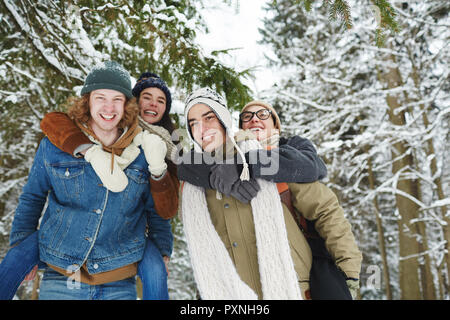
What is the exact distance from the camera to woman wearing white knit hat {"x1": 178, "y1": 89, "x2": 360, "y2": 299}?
1.88 metres

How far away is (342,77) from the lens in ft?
30.2

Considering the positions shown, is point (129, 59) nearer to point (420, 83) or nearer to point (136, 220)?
point (136, 220)

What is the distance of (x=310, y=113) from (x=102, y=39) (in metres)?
7.51

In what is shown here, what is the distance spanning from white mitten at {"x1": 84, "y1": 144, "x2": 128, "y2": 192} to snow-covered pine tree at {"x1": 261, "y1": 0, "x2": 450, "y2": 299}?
15.9 ft

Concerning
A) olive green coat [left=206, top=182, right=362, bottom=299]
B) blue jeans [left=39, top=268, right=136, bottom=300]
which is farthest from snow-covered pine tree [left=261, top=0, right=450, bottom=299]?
blue jeans [left=39, top=268, right=136, bottom=300]

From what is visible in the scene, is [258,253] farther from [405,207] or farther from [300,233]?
[405,207]

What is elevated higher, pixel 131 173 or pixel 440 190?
pixel 131 173

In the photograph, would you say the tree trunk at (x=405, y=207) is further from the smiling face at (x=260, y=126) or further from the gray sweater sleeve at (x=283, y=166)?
the gray sweater sleeve at (x=283, y=166)

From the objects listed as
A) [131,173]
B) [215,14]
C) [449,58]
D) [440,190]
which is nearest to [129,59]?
[215,14]

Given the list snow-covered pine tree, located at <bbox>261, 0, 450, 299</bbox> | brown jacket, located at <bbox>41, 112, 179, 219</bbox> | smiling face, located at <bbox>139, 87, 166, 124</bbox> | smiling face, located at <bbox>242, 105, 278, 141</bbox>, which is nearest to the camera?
brown jacket, located at <bbox>41, 112, 179, 219</bbox>

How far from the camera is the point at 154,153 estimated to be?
2.15 m

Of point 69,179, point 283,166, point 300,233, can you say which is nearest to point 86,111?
point 69,179

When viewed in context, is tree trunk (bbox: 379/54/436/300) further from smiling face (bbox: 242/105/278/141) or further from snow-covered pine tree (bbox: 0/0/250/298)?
smiling face (bbox: 242/105/278/141)

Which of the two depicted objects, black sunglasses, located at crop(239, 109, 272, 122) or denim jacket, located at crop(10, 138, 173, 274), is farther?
black sunglasses, located at crop(239, 109, 272, 122)
